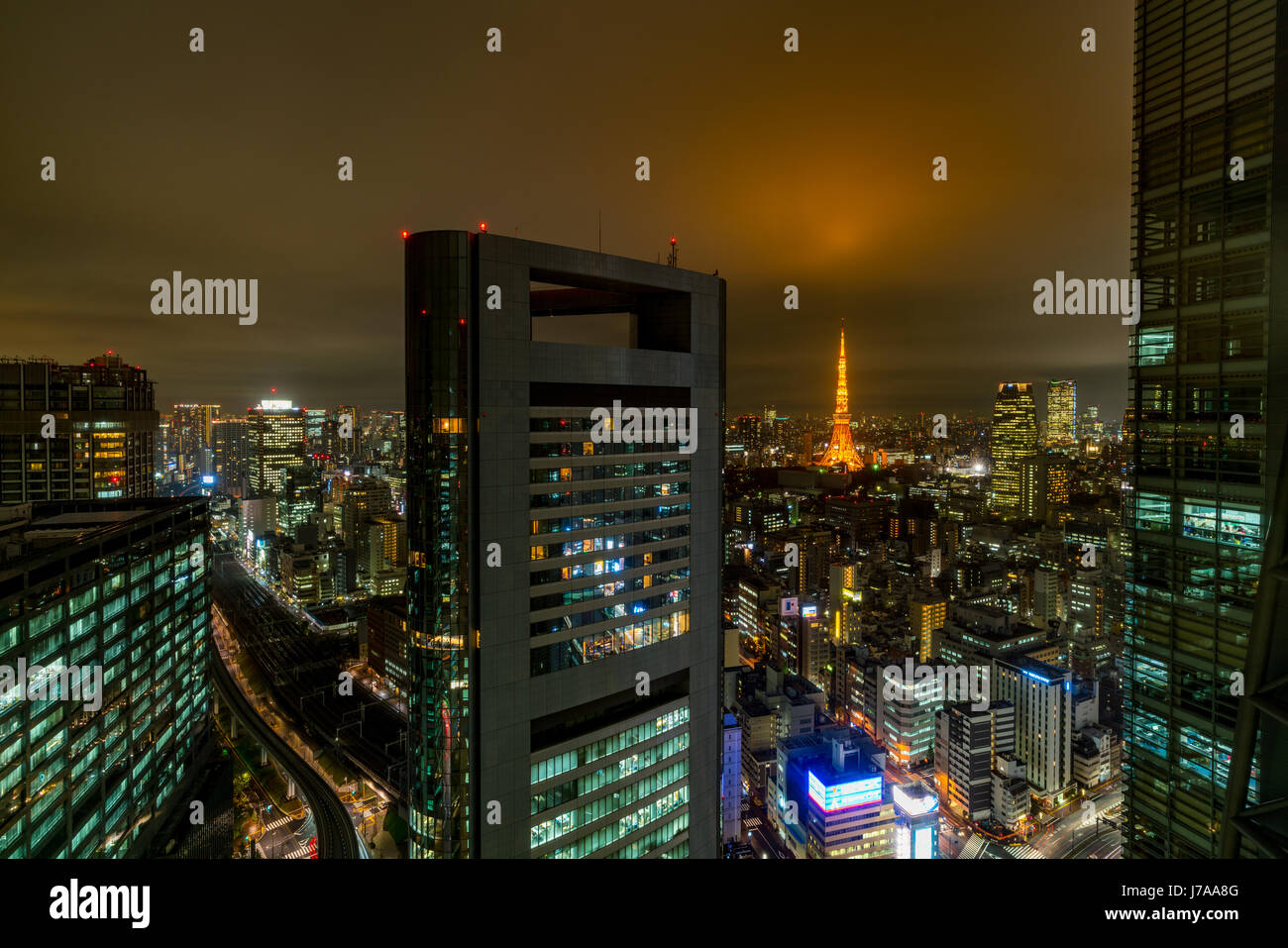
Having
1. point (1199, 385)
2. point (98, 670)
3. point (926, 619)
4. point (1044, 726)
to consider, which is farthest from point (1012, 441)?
point (98, 670)

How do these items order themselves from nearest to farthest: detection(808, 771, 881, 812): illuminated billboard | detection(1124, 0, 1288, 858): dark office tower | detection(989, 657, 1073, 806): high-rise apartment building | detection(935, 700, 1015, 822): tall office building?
detection(1124, 0, 1288, 858): dark office tower < detection(808, 771, 881, 812): illuminated billboard < detection(935, 700, 1015, 822): tall office building < detection(989, 657, 1073, 806): high-rise apartment building

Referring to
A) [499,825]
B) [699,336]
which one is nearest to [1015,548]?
[699,336]

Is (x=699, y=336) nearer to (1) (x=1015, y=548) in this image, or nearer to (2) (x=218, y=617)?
(1) (x=1015, y=548)

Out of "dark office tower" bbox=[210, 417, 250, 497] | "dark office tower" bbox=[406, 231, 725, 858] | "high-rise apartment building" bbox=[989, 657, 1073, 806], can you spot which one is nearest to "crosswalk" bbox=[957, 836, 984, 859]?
"high-rise apartment building" bbox=[989, 657, 1073, 806]

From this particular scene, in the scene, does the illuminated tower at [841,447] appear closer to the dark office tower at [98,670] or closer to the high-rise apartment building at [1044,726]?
the high-rise apartment building at [1044,726]

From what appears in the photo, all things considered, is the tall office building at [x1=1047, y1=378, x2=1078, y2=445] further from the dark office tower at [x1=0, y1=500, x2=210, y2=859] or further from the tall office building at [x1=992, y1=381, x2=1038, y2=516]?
the dark office tower at [x1=0, y1=500, x2=210, y2=859]

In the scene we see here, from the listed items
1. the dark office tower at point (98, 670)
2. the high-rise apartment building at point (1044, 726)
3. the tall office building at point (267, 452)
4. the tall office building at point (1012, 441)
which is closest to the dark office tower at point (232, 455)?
the tall office building at point (267, 452)
